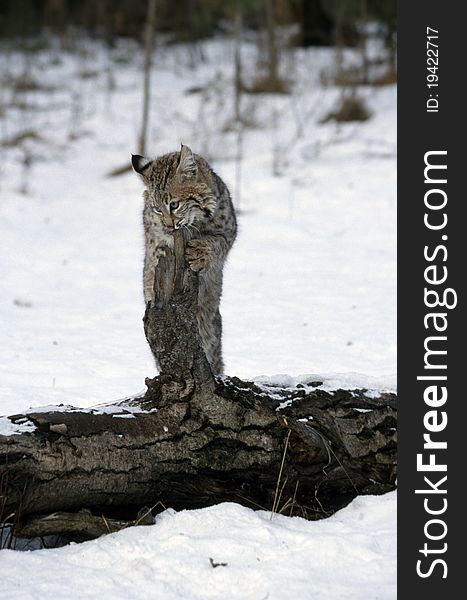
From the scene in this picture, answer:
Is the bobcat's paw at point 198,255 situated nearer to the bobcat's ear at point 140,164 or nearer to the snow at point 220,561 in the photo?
the bobcat's ear at point 140,164

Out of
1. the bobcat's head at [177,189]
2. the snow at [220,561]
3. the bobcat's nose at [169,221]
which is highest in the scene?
the bobcat's head at [177,189]

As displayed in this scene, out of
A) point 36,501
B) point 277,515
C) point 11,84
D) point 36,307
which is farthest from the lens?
point 11,84

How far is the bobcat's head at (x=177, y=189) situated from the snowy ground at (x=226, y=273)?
121 centimetres

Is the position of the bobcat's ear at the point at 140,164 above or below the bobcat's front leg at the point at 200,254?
above

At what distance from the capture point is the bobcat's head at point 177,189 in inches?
201

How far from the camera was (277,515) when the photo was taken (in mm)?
4074

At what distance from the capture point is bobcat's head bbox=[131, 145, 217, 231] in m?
5.09

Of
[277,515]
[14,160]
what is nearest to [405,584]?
[277,515]

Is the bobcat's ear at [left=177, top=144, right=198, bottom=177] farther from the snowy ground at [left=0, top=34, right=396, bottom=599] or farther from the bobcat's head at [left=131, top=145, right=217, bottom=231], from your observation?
Result: the snowy ground at [left=0, top=34, right=396, bottom=599]

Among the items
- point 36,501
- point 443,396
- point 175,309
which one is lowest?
point 36,501

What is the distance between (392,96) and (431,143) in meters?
10.2

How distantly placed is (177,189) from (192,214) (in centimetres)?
17

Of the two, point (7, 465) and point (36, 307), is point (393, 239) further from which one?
point (7, 465)

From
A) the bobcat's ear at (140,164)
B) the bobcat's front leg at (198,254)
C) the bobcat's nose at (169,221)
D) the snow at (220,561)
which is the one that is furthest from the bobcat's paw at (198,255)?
the snow at (220,561)
